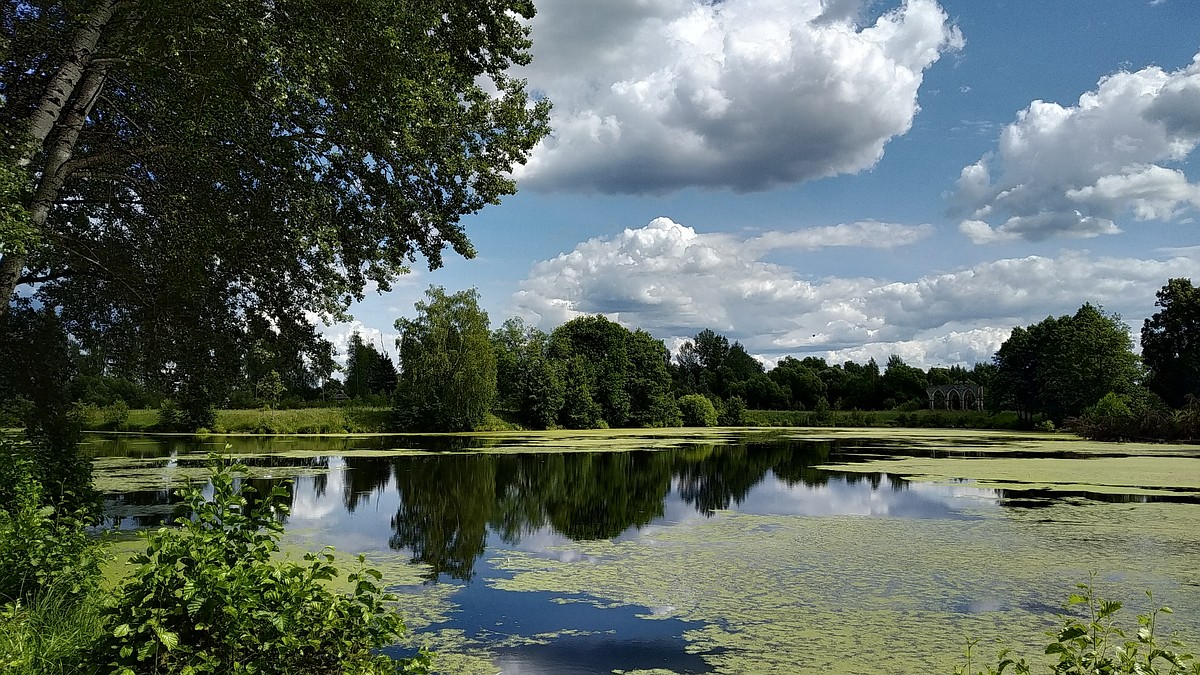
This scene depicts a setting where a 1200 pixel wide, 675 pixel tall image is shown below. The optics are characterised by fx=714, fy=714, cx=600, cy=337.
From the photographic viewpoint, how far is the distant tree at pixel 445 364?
42.8 metres

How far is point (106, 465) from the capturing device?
67.4 feet

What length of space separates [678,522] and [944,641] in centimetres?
648

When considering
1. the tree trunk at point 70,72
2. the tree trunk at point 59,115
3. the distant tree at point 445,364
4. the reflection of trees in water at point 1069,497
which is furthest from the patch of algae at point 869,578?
the distant tree at point 445,364

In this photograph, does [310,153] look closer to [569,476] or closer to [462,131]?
[462,131]

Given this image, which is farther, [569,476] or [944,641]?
[569,476]

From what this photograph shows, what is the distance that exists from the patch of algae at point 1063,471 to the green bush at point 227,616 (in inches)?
639

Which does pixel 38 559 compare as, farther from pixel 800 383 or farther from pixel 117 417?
pixel 800 383

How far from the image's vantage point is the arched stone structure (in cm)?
6888

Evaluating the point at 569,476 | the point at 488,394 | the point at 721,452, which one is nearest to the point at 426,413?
the point at 488,394

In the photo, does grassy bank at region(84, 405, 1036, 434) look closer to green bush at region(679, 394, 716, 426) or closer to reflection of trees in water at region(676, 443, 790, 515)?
green bush at region(679, 394, 716, 426)

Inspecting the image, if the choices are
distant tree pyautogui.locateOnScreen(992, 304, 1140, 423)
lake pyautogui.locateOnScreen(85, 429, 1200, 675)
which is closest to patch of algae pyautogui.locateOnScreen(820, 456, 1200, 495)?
lake pyautogui.locateOnScreen(85, 429, 1200, 675)

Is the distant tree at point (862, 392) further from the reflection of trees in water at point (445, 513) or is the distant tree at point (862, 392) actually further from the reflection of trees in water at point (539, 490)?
the reflection of trees in water at point (445, 513)

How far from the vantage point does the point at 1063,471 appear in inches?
753

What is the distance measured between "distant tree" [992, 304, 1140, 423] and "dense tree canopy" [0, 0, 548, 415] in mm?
47694
